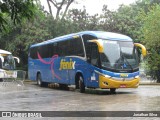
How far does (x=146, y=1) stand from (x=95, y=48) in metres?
36.8

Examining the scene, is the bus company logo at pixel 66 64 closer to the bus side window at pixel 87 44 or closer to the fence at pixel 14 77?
the bus side window at pixel 87 44

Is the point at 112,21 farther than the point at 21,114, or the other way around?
the point at 112,21

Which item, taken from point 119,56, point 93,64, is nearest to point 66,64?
point 93,64

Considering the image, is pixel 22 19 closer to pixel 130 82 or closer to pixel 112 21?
pixel 130 82

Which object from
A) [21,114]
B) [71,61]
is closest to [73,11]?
[71,61]

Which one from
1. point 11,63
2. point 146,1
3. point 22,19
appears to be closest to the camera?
point 22,19

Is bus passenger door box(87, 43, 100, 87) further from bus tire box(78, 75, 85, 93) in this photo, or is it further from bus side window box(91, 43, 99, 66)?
bus tire box(78, 75, 85, 93)

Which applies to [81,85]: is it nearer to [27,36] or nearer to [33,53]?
[33,53]

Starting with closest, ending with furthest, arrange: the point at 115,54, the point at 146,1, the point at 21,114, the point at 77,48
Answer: the point at 21,114 < the point at 115,54 < the point at 77,48 < the point at 146,1

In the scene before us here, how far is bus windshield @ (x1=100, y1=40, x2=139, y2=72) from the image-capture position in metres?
16.8

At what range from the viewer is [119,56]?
17.0m

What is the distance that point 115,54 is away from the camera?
666 inches

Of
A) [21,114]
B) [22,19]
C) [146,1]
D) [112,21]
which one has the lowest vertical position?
[21,114]

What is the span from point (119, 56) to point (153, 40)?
1366cm
